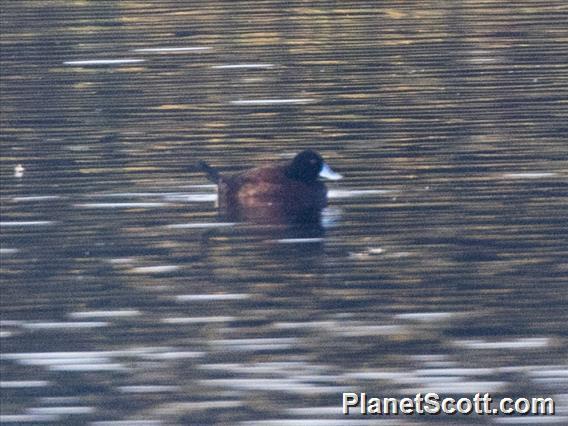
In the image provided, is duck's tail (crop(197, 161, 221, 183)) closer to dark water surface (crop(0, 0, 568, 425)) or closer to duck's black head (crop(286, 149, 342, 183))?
dark water surface (crop(0, 0, 568, 425))

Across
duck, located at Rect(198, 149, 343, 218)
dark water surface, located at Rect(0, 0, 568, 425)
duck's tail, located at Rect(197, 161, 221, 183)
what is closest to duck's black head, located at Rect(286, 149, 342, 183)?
duck, located at Rect(198, 149, 343, 218)

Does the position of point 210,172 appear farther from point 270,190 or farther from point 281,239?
point 281,239

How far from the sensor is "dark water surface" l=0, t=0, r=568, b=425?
1090 cm

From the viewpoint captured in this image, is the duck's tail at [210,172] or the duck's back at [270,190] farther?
the duck's tail at [210,172]

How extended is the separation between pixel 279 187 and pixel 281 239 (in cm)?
161

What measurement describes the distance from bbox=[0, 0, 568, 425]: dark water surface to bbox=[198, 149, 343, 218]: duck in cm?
29

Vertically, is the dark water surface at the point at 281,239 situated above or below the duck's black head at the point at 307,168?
below

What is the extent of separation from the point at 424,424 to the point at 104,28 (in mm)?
21452

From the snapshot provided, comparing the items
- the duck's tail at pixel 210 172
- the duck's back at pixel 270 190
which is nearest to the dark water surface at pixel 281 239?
the duck's tail at pixel 210 172

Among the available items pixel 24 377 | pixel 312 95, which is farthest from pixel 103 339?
pixel 312 95

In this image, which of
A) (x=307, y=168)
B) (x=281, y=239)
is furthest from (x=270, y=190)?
(x=281, y=239)

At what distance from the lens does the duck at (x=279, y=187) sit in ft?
53.1

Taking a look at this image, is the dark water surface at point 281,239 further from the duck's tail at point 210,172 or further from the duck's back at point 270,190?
the duck's back at point 270,190

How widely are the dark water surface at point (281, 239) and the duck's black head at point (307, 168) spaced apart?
0.39 meters
